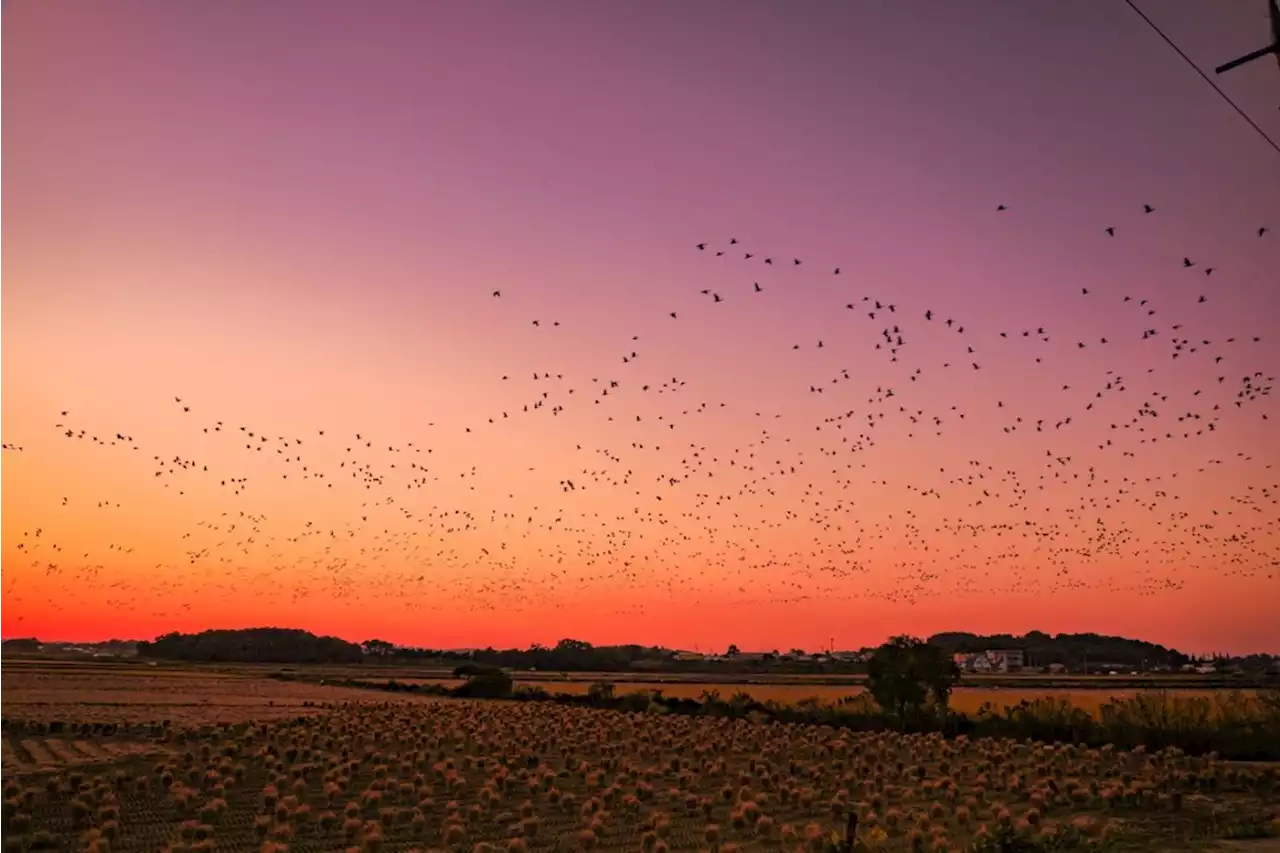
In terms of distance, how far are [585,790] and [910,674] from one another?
1316 inches

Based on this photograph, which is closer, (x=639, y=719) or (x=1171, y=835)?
(x=1171, y=835)

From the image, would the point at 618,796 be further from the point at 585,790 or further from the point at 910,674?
the point at 910,674

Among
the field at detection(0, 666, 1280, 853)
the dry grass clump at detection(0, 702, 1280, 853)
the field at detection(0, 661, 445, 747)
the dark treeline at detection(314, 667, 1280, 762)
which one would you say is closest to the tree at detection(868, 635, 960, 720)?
the dark treeline at detection(314, 667, 1280, 762)

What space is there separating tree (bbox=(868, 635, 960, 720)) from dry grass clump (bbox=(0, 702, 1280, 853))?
10.4 metres

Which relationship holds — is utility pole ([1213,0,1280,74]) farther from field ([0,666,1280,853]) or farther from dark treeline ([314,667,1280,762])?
dark treeline ([314,667,1280,762])

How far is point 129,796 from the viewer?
3000 cm

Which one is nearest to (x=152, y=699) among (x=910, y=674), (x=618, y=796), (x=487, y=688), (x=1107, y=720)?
(x=487, y=688)

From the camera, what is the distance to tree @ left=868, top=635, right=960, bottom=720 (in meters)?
60.1

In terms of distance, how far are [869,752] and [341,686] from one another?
92166 mm

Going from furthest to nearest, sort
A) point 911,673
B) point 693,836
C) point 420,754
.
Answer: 1. point 911,673
2. point 420,754
3. point 693,836

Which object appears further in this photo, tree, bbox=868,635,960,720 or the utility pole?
tree, bbox=868,635,960,720

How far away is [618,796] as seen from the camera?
31.3 meters

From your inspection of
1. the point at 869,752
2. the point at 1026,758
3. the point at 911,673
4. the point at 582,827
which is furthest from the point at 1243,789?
the point at 911,673

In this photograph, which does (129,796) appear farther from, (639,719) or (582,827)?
(639,719)
